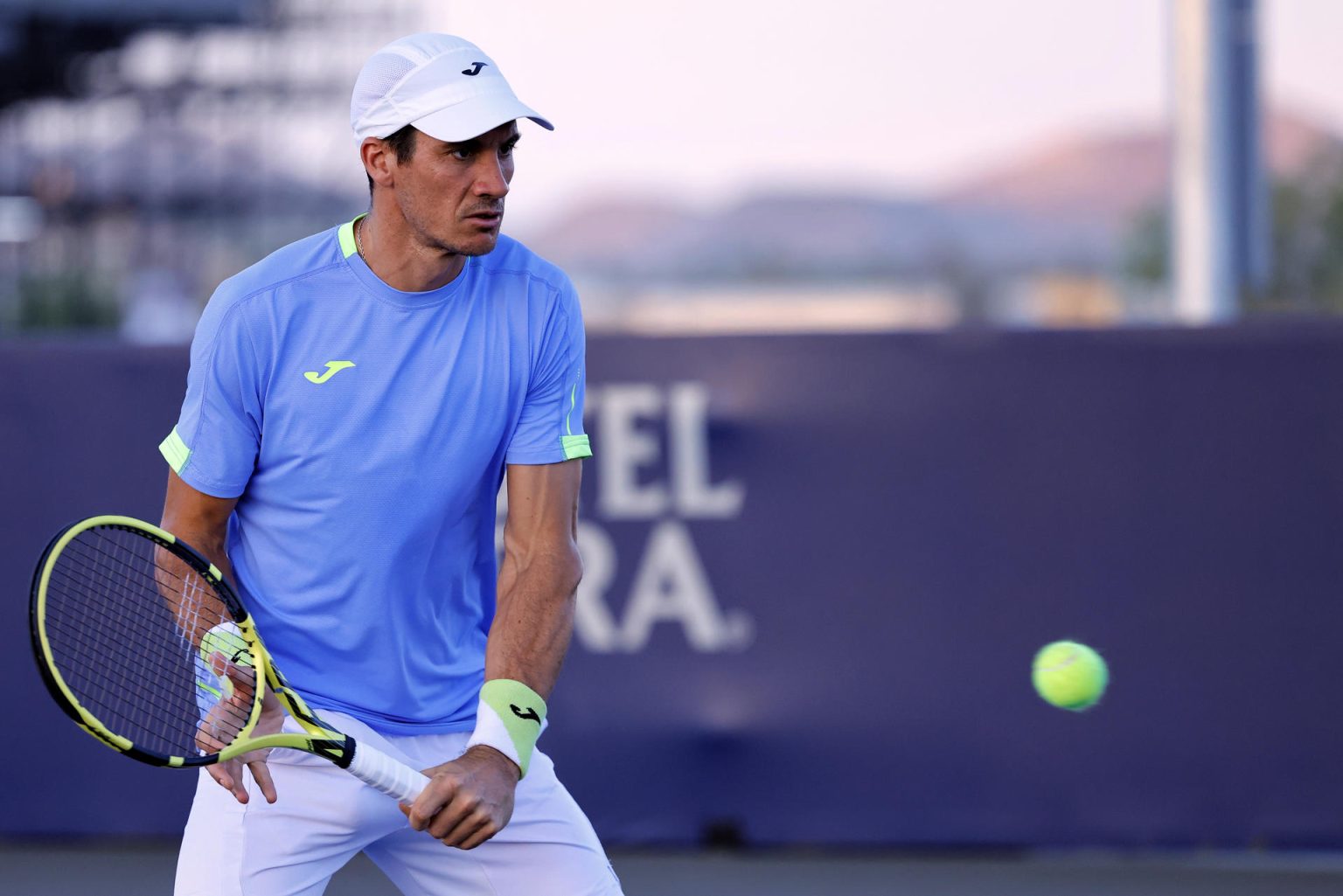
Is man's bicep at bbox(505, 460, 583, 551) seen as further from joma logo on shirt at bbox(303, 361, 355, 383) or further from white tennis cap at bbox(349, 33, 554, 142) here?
white tennis cap at bbox(349, 33, 554, 142)

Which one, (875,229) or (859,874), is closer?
(859,874)

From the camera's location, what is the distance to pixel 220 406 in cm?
270

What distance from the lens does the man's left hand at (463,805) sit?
2.50 meters

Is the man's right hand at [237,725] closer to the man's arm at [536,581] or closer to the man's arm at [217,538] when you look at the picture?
the man's arm at [217,538]

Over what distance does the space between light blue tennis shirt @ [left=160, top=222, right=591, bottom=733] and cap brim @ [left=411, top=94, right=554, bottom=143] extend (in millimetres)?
300

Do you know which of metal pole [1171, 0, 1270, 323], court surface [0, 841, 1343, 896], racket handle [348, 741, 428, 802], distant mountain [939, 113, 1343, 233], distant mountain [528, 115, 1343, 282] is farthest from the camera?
distant mountain [939, 113, 1343, 233]

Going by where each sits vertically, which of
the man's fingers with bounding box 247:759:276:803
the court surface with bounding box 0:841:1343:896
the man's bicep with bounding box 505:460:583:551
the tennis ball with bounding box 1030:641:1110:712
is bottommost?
the court surface with bounding box 0:841:1343:896

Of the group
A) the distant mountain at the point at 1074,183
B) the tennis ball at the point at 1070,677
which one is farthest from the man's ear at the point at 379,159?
the distant mountain at the point at 1074,183

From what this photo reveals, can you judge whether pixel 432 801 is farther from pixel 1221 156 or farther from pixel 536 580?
pixel 1221 156

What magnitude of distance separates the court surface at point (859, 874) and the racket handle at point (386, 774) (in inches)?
99.9

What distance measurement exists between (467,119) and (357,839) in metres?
1.19

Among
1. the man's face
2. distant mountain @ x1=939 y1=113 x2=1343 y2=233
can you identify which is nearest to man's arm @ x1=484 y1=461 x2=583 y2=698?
the man's face

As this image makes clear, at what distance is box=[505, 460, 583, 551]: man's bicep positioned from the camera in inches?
112

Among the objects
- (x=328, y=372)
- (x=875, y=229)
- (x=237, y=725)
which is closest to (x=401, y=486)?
(x=328, y=372)
